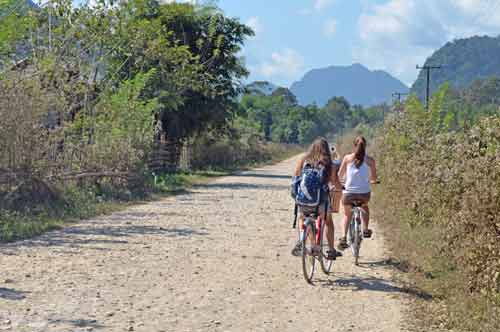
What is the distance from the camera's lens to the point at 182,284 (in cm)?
948

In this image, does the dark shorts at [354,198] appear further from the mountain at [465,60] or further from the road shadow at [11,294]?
the mountain at [465,60]

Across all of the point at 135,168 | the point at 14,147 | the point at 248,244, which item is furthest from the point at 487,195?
the point at 135,168

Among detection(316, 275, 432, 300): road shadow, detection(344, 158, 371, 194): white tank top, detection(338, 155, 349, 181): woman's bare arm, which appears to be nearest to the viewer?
detection(316, 275, 432, 300): road shadow

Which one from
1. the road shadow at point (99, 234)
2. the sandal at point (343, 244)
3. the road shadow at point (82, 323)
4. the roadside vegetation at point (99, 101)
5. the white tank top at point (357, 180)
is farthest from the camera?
the roadside vegetation at point (99, 101)

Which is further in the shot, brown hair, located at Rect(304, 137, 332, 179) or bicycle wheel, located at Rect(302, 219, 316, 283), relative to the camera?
brown hair, located at Rect(304, 137, 332, 179)

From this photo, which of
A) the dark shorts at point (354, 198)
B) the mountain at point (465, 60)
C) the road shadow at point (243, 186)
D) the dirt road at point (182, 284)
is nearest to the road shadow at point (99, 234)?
the dirt road at point (182, 284)

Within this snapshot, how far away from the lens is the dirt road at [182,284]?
7715 millimetres

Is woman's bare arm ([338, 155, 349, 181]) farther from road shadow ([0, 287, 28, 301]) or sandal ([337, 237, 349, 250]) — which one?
road shadow ([0, 287, 28, 301])

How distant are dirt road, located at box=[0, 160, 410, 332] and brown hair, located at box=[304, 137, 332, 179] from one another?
143 cm

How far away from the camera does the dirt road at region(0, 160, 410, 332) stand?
7.71 m

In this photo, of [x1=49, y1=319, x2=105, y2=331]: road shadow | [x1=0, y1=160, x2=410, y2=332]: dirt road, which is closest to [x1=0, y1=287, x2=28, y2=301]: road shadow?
[x1=0, y1=160, x2=410, y2=332]: dirt road

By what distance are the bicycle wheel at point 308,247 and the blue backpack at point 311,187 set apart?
0.25 meters

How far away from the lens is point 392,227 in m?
15.5

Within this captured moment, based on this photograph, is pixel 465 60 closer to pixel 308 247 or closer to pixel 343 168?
pixel 343 168
